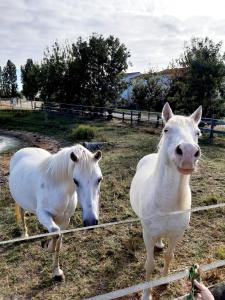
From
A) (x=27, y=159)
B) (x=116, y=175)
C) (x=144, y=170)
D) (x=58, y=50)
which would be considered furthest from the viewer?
(x=58, y=50)

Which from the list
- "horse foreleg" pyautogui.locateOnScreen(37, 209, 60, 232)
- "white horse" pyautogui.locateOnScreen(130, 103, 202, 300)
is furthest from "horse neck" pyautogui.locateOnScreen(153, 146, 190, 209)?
"horse foreleg" pyautogui.locateOnScreen(37, 209, 60, 232)

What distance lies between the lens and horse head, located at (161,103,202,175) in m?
2.31

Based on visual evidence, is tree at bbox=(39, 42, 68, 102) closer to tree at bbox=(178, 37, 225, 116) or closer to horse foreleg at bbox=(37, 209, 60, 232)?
tree at bbox=(178, 37, 225, 116)

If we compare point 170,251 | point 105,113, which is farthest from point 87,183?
point 105,113

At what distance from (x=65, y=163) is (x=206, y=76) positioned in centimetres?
1390

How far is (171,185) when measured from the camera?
2.97 metres

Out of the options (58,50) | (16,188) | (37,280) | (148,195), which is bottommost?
(37,280)

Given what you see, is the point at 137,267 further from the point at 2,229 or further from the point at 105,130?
the point at 105,130

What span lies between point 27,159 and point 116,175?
337 centimetres

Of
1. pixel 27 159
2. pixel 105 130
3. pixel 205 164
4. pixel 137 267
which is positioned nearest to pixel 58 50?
pixel 105 130

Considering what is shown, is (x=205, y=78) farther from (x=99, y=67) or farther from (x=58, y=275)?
(x=58, y=275)

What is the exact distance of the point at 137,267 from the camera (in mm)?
3949

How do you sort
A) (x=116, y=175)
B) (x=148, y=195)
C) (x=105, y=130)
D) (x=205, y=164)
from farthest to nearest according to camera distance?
(x=105, y=130) → (x=205, y=164) → (x=116, y=175) → (x=148, y=195)

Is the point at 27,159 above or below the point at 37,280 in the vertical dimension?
above
